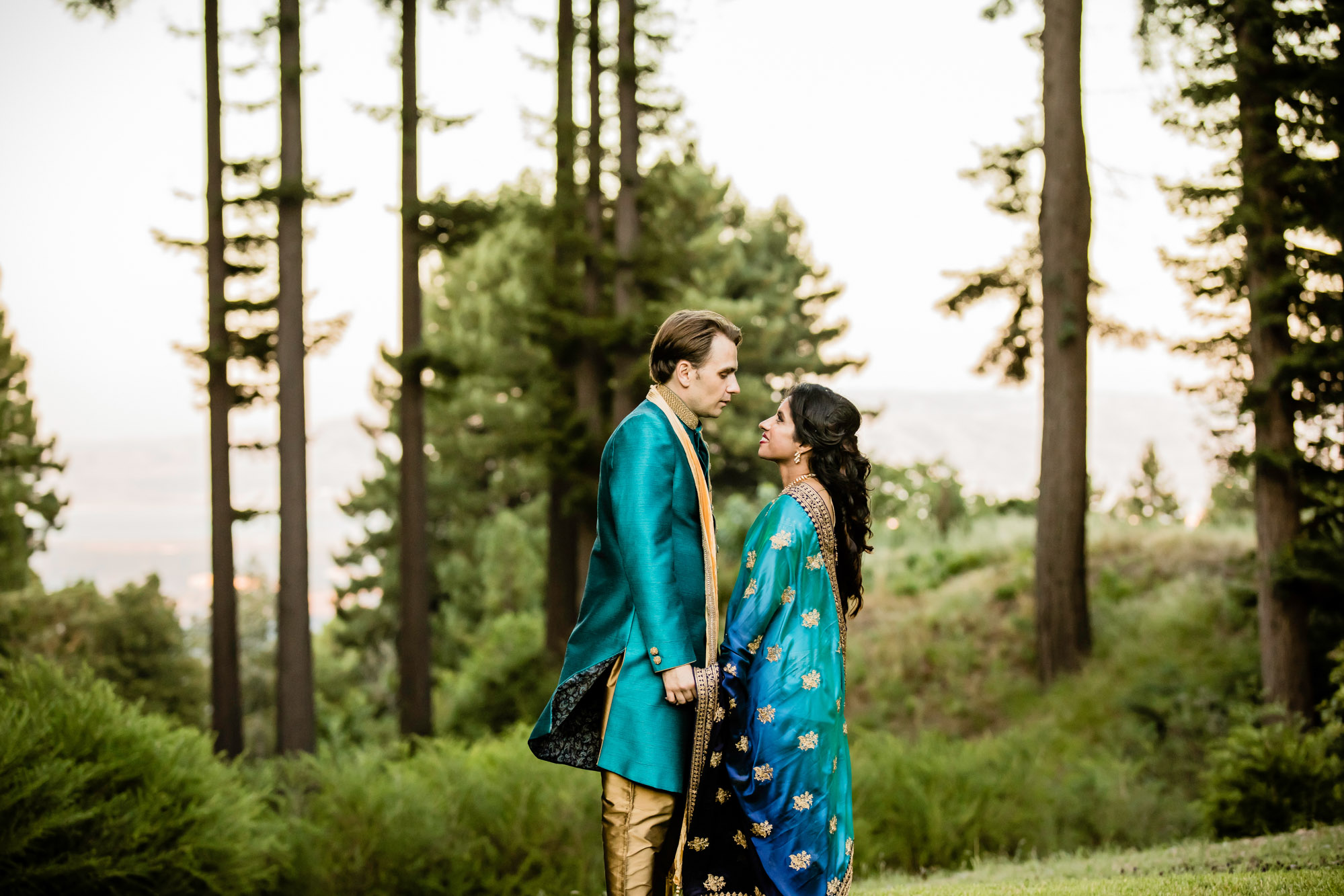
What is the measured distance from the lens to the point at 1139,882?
5.38m

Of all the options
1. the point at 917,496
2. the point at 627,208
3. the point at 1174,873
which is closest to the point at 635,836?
the point at 1174,873

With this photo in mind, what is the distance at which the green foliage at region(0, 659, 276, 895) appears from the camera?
6074mm

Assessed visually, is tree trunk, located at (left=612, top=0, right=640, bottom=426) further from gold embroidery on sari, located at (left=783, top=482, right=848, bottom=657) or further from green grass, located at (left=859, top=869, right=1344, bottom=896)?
gold embroidery on sari, located at (left=783, top=482, right=848, bottom=657)

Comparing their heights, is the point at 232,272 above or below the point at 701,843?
above

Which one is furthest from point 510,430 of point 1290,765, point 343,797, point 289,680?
point 1290,765

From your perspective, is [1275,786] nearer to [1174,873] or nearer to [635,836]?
[1174,873]

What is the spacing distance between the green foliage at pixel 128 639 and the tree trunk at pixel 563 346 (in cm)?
732

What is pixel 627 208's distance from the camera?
16484mm

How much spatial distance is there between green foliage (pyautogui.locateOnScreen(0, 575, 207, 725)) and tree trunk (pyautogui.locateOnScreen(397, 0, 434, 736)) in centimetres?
569

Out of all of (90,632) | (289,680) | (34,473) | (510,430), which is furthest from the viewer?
(510,430)

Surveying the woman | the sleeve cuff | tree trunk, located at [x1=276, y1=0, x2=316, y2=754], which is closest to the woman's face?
the woman

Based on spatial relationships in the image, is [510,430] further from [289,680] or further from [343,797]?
[343,797]

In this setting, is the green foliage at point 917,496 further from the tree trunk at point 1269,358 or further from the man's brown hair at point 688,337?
the man's brown hair at point 688,337

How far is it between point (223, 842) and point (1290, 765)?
308 inches
